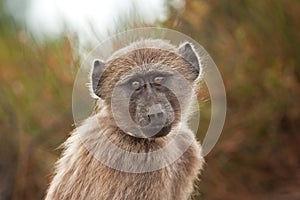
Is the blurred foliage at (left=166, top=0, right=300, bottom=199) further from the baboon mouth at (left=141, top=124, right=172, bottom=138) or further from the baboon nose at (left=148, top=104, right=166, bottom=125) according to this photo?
the baboon nose at (left=148, top=104, right=166, bottom=125)

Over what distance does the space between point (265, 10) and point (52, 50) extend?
159 centimetres

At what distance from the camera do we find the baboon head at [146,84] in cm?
368

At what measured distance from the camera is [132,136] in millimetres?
3951

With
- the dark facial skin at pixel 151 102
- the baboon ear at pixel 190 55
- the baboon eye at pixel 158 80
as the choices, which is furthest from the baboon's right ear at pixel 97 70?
the baboon ear at pixel 190 55

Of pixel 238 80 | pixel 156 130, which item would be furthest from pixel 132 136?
pixel 238 80

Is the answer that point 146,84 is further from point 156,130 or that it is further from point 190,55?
point 190,55

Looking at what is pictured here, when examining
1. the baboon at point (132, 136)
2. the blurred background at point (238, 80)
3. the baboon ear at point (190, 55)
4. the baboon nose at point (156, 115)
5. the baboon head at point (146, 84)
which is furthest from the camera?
the blurred background at point (238, 80)

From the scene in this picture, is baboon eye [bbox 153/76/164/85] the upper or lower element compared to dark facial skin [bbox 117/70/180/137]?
upper

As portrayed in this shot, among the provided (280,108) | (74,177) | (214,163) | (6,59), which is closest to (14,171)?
(6,59)

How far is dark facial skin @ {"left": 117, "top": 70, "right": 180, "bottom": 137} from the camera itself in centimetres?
361

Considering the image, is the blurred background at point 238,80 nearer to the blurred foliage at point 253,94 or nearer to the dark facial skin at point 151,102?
the blurred foliage at point 253,94

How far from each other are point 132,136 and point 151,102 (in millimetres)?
369

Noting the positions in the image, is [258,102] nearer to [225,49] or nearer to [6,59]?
[225,49]

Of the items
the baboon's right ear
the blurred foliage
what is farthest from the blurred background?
the baboon's right ear
